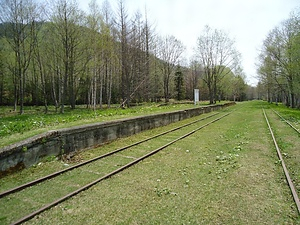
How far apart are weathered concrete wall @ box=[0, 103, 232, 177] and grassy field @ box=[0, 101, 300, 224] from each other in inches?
11.3

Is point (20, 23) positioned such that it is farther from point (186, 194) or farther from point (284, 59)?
point (284, 59)

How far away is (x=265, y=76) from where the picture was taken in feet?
118

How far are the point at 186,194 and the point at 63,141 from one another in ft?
13.3

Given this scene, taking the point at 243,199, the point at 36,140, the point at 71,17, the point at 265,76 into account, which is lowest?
the point at 243,199

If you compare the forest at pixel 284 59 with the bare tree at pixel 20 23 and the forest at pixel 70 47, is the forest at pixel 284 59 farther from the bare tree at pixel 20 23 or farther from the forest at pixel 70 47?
the bare tree at pixel 20 23

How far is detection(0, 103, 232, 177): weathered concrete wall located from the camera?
15.5 feet

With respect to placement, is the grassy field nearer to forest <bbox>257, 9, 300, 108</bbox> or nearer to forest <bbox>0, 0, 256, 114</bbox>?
forest <bbox>0, 0, 256, 114</bbox>

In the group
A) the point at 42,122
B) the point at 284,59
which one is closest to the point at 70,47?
the point at 42,122

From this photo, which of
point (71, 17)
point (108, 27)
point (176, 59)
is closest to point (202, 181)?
point (71, 17)

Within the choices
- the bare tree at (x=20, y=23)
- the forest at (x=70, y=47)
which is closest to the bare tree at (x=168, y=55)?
the forest at (x=70, y=47)

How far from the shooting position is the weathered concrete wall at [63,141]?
15.5 ft

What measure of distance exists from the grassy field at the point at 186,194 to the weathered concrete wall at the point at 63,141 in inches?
11.3

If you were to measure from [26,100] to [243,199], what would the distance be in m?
39.3

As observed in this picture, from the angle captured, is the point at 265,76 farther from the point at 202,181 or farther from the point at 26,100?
the point at 26,100
